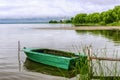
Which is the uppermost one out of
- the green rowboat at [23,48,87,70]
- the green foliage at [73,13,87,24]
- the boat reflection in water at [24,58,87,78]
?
the green foliage at [73,13,87,24]

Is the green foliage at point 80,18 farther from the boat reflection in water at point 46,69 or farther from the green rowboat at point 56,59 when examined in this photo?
the green rowboat at point 56,59

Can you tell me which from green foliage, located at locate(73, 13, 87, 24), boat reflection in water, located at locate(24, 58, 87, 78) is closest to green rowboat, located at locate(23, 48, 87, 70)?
boat reflection in water, located at locate(24, 58, 87, 78)

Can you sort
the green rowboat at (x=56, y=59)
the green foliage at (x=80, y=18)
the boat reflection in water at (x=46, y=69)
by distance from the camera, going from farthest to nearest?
the green foliage at (x=80, y=18), the boat reflection in water at (x=46, y=69), the green rowboat at (x=56, y=59)

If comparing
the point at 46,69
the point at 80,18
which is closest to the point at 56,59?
the point at 46,69

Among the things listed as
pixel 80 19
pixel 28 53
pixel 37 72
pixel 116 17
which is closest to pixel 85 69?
pixel 37 72

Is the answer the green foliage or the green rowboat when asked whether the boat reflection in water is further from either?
the green foliage

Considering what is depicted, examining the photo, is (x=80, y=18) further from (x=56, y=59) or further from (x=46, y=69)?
(x=56, y=59)

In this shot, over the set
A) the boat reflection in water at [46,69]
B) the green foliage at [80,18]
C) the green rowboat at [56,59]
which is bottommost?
the boat reflection in water at [46,69]

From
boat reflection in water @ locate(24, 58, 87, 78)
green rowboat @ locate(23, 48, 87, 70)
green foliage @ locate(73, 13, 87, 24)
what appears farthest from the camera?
green foliage @ locate(73, 13, 87, 24)

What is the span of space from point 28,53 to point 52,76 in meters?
6.07

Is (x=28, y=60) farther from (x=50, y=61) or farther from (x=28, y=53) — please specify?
(x=50, y=61)

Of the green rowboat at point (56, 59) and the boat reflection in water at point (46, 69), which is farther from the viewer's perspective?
the boat reflection in water at point (46, 69)

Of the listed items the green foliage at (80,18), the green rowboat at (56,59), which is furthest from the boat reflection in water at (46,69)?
the green foliage at (80,18)

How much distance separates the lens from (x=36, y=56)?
24375 millimetres
